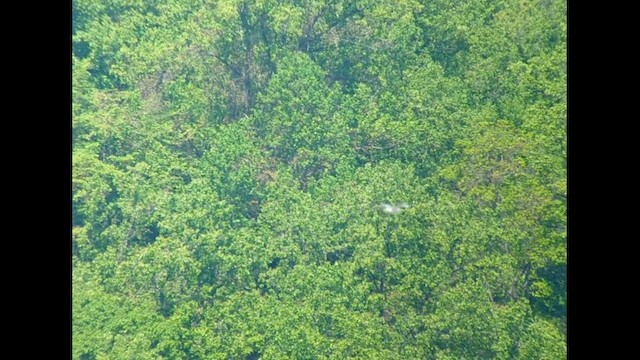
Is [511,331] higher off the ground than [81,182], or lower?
lower

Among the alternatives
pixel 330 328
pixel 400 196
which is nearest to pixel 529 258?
pixel 400 196

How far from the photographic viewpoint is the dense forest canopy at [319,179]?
5.36 meters

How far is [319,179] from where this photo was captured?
223 inches

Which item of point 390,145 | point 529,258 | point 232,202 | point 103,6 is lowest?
point 529,258

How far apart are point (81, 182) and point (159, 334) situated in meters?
1.16

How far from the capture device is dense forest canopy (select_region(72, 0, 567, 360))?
5.36m

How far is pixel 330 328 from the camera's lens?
5387mm
